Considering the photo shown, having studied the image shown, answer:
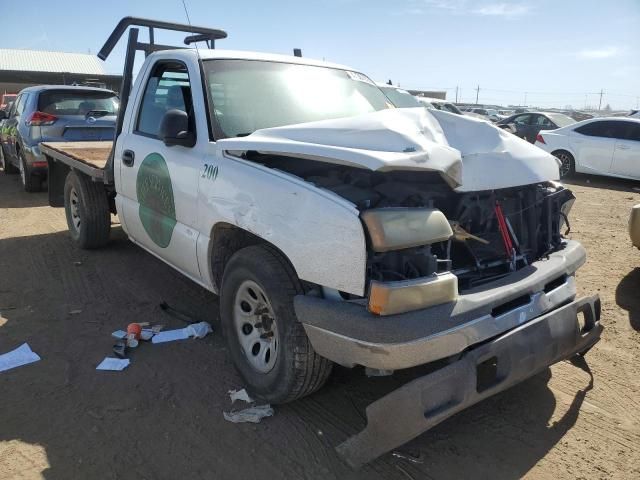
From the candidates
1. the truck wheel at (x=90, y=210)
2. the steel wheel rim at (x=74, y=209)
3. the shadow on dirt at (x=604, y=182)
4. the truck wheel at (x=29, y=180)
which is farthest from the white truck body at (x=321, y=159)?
the shadow on dirt at (x=604, y=182)

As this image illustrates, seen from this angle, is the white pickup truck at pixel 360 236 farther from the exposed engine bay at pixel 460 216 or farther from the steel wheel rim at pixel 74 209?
the steel wheel rim at pixel 74 209

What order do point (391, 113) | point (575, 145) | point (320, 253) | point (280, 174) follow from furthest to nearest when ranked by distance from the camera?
point (575, 145)
point (391, 113)
point (280, 174)
point (320, 253)

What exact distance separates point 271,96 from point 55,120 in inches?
264

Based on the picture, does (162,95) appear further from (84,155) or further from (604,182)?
(604,182)

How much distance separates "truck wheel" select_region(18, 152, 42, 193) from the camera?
373 inches

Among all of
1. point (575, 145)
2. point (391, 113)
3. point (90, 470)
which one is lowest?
point (90, 470)

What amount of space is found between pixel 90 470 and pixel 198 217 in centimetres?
161

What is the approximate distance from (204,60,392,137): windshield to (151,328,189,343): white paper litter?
1586 mm

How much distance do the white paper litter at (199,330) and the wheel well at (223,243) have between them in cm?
60

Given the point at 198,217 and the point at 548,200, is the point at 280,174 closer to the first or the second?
the point at 198,217

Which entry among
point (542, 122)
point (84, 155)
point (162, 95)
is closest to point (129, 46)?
point (162, 95)

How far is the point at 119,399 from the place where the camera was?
312 cm

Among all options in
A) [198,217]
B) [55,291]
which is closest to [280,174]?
[198,217]

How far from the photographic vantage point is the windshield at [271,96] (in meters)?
3.54
